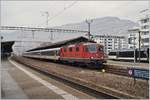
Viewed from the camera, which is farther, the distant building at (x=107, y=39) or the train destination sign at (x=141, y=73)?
the distant building at (x=107, y=39)

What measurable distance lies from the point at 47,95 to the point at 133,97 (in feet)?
14.6

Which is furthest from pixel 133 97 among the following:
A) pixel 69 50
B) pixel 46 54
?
pixel 46 54

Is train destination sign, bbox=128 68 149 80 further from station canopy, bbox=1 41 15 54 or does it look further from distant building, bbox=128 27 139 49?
station canopy, bbox=1 41 15 54

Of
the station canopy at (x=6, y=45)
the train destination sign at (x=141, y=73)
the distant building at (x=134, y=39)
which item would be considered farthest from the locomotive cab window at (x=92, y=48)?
the station canopy at (x=6, y=45)

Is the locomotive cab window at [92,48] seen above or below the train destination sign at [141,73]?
above

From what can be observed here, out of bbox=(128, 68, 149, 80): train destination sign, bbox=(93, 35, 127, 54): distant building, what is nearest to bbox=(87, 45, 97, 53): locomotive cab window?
bbox=(93, 35, 127, 54): distant building

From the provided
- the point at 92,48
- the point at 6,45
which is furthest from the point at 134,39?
the point at 6,45

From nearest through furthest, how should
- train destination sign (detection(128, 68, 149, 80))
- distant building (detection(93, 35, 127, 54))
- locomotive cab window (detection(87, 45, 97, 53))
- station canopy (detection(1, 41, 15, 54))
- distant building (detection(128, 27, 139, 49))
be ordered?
train destination sign (detection(128, 68, 149, 80)), locomotive cab window (detection(87, 45, 97, 53)), distant building (detection(128, 27, 139, 49)), station canopy (detection(1, 41, 15, 54)), distant building (detection(93, 35, 127, 54))

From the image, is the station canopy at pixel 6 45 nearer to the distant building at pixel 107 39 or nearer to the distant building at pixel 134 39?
the distant building at pixel 107 39

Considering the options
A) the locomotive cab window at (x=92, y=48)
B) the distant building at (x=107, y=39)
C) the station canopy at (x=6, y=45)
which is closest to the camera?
the locomotive cab window at (x=92, y=48)

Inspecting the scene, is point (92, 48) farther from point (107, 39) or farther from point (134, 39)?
point (107, 39)

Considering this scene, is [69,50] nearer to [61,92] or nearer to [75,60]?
[75,60]

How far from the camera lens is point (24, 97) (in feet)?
45.2

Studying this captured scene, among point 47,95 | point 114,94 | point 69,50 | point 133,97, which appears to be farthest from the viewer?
point 69,50
